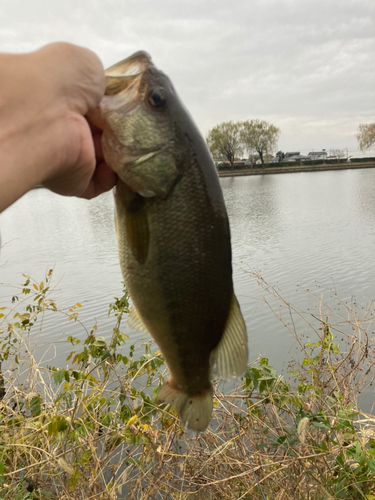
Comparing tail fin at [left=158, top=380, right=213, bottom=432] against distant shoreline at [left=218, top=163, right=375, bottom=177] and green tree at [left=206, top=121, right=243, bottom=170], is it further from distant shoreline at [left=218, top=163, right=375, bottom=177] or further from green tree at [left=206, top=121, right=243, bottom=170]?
green tree at [left=206, top=121, right=243, bottom=170]

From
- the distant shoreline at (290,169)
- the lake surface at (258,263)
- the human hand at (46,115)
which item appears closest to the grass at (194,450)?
the lake surface at (258,263)

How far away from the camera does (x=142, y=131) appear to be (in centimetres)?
141

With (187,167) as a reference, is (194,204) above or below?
below

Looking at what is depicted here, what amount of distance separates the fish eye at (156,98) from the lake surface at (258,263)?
3583 mm

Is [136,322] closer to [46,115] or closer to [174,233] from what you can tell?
[174,233]

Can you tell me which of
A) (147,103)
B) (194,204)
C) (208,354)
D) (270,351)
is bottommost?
(270,351)

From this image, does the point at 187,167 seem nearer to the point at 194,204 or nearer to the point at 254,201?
the point at 194,204

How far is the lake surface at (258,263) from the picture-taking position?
771 centimetres

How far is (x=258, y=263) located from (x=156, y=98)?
10.3 m

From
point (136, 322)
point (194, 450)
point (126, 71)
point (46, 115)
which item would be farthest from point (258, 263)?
point (46, 115)

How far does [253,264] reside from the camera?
11258 mm

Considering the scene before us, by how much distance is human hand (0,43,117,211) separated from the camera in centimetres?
100

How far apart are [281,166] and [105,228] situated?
61978 millimetres

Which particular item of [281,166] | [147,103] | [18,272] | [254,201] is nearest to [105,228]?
[18,272]
